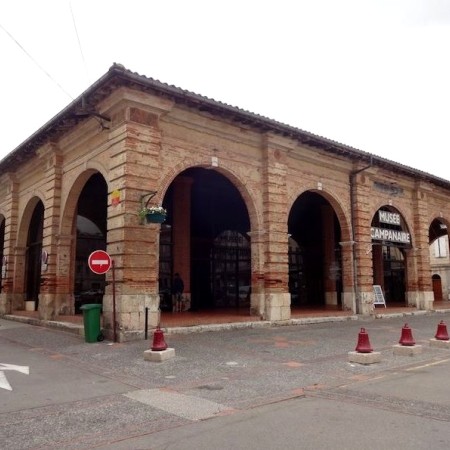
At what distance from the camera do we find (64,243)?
15664 millimetres

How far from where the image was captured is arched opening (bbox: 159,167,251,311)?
18766 millimetres

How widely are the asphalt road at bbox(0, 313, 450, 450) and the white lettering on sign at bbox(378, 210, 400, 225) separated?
32.7 feet

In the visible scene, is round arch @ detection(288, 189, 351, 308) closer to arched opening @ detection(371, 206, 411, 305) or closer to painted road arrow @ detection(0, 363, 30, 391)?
arched opening @ detection(371, 206, 411, 305)

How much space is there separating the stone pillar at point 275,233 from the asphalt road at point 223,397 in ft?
12.4

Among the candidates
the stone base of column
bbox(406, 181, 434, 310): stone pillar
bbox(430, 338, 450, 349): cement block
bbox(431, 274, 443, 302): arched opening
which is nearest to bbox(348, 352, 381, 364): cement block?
bbox(430, 338, 450, 349): cement block

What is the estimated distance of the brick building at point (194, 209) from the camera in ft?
39.6

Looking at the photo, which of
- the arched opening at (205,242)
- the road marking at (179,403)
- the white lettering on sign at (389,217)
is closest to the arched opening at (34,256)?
the arched opening at (205,242)

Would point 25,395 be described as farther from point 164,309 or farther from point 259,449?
point 164,309

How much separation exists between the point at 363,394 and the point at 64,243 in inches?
482

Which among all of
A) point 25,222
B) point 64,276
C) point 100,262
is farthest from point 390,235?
point 25,222

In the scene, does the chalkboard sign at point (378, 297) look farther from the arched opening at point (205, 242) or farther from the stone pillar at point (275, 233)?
the stone pillar at point (275, 233)

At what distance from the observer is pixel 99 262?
1080 cm

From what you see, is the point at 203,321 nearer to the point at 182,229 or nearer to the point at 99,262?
the point at 99,262

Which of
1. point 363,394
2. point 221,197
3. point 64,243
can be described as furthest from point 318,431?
point 221,197
